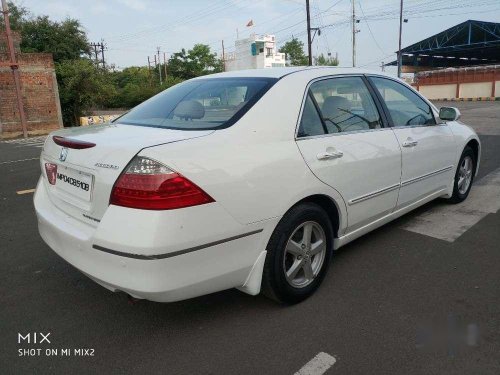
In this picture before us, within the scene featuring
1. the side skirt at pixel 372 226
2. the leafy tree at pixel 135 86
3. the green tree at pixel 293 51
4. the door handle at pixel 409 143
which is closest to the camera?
the side skirt at pixel 372 226

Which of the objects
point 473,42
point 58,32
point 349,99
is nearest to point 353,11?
point 473,42

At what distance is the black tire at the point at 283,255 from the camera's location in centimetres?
253

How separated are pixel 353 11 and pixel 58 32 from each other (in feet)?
89.3

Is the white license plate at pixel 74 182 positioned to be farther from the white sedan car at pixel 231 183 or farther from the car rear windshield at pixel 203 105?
the car rear windshield at pixel 203 105

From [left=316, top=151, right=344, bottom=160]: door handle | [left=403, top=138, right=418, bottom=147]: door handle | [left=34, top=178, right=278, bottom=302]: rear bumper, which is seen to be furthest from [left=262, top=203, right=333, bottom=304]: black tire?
[left=403, top=138, right=418, bottom=147]: door handle

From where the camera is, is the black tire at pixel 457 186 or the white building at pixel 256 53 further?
the white building at pixel 256 53

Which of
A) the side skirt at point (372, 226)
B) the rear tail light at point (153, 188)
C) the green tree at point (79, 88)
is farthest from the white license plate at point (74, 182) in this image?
the green tree at point (79, 88)

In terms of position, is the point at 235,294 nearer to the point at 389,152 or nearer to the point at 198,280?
the point at 198,280

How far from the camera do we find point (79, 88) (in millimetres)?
24734

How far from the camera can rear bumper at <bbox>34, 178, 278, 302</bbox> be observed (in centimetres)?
204

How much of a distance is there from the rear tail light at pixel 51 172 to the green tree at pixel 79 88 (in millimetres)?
23993

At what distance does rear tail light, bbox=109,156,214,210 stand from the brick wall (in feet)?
70.7

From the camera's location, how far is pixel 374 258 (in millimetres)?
3471

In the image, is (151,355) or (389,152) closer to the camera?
(151,355)
